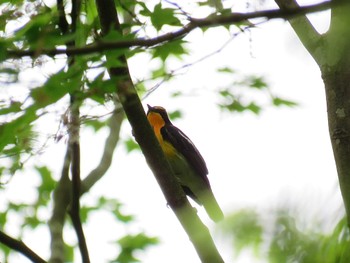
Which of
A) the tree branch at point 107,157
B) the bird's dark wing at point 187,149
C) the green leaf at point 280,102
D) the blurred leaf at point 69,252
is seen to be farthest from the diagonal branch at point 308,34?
the blurred leaf at point 69,252

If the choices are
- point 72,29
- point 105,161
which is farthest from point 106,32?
point 105,161

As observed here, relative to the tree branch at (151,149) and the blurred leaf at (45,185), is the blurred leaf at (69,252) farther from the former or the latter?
the tree branch at (151,149)

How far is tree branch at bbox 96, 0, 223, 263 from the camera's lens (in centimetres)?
270

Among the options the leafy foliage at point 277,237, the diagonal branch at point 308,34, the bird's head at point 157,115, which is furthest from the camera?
the bird's head at point 157,115

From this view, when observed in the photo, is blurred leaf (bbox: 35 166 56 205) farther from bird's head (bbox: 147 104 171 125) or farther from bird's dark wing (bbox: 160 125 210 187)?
bird's dark wing (bbox: 160 125 210 187)

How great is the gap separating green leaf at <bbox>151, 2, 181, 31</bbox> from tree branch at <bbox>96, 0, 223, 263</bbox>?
0.27 metres

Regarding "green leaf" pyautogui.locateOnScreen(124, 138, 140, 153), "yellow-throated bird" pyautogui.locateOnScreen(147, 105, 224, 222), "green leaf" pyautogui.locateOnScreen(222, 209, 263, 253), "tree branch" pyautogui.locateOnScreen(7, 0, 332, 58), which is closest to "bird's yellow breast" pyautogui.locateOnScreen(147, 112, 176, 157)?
"yellow-throated bird" pyautogui.locateOnScreen(147, 105, 224, 222)

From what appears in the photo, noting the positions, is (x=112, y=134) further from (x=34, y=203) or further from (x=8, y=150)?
(x=8, y=150)

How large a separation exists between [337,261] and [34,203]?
6.14 meters

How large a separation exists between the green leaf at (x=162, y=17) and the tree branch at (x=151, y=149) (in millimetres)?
266

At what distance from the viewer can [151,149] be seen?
2.89 meters

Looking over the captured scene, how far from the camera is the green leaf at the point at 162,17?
2952mm

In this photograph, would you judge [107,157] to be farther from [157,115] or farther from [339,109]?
[339,109]

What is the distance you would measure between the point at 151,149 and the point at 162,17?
61cm
